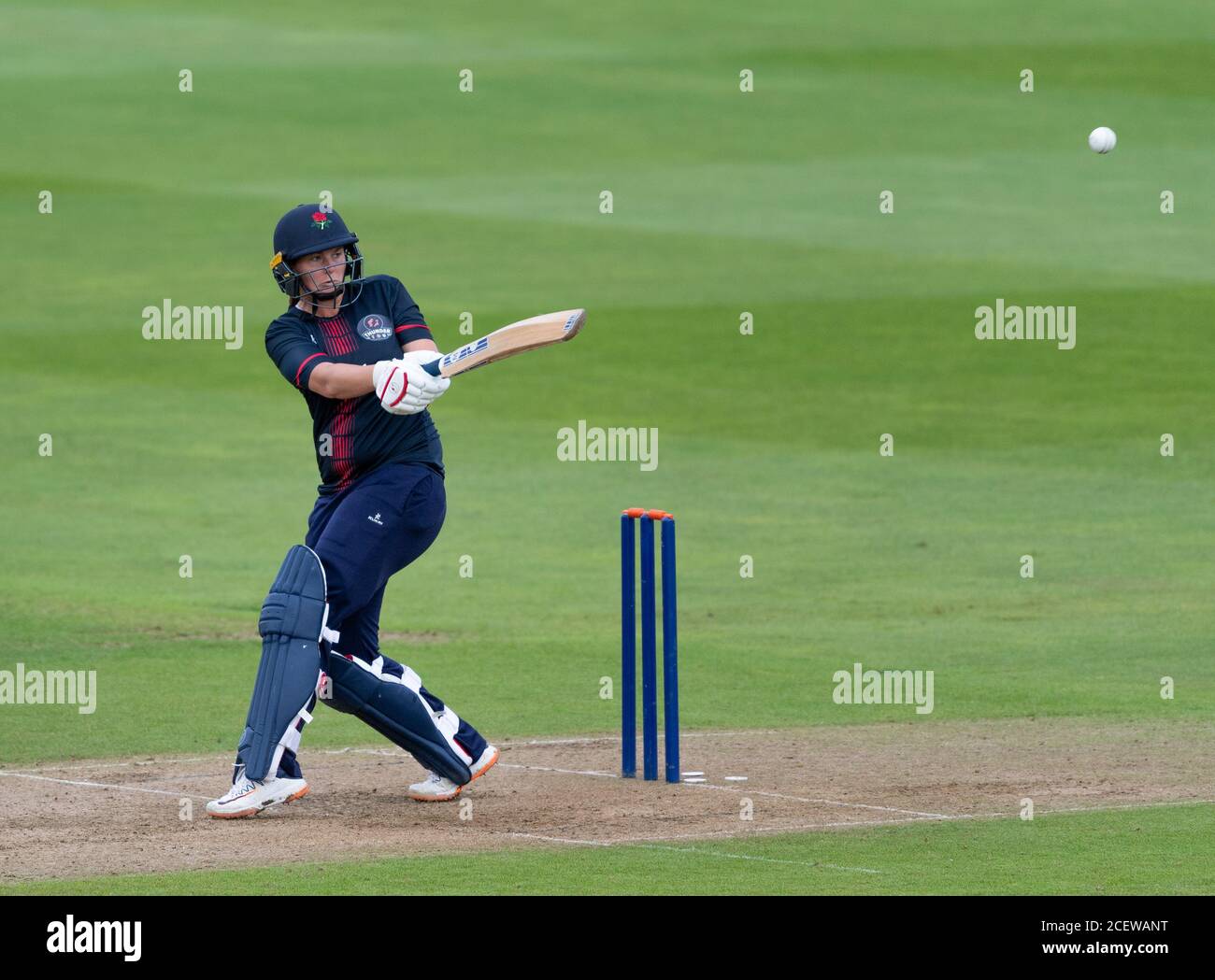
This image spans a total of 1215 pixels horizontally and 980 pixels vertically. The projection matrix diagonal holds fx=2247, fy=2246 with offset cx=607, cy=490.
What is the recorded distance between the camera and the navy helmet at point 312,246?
8.56 meters

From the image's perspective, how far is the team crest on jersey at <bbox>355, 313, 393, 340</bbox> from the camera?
8.66 metres

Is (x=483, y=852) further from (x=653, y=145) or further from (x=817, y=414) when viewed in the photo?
(x=653, y=145)

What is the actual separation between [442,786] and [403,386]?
5.66 ft

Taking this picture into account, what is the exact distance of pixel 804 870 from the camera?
24.3ft

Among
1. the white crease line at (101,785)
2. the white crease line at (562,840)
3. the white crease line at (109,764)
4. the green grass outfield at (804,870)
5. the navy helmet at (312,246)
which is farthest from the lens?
the white crease line at (109,764)

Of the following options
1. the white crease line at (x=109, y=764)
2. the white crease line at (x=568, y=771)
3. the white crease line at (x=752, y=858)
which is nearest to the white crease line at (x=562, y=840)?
the white crease line at (x=752, y=858)

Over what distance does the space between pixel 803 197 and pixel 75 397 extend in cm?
1072

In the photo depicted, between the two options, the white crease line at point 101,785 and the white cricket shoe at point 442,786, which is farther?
the white crease line at point 101,785

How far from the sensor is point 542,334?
27.3 feet

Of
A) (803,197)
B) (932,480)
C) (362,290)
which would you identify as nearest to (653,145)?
(803,197)

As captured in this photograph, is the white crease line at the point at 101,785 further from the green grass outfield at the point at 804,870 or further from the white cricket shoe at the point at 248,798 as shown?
the green grass outfield at the point at 804,870

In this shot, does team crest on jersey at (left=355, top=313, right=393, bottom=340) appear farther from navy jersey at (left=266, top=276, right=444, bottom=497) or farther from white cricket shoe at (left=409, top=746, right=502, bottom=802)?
white cricket shoe at (left=409, top=746, right=502, bottom=802)

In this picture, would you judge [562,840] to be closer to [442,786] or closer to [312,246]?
[442,786]

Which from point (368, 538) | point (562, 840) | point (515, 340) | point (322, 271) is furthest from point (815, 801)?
point (322, 271)
